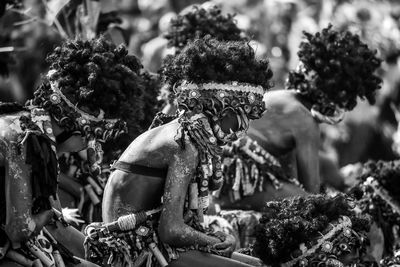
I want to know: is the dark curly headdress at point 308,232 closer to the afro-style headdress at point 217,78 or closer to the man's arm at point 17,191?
the afro-style headdress at point 217,78

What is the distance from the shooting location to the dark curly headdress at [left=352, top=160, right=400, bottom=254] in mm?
8312

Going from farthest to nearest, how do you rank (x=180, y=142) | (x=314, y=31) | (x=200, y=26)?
1. (x=314, y=31)
2. (x=200, y=26)
3. (x=180, y=142)

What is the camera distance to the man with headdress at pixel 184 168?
5.60 metres

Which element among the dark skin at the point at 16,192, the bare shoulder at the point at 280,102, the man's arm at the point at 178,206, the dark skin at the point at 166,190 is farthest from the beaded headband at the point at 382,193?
the dark skin at the point at 16,192

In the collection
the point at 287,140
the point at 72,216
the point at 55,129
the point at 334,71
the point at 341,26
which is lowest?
the point at 341,26

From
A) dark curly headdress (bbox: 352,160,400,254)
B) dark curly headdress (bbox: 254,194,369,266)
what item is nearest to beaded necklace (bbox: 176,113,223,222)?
dark curly headdress (bbox: 254,194,369,266)

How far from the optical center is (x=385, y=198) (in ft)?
27.3

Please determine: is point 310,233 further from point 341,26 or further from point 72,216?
point 341,26

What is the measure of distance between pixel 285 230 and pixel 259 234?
19 cm

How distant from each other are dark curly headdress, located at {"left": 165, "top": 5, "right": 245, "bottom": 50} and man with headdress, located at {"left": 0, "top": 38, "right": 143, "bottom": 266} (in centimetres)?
258

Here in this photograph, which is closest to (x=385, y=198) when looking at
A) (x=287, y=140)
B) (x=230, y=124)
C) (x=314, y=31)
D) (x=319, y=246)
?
(x=287, y=140)

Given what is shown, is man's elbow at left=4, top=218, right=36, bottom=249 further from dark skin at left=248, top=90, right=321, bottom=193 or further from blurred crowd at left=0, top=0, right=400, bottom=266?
blurred crowd at left=0, top=0, right=400, bottom=266

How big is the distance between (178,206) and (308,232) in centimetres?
78

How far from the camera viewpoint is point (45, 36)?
18.6 m
